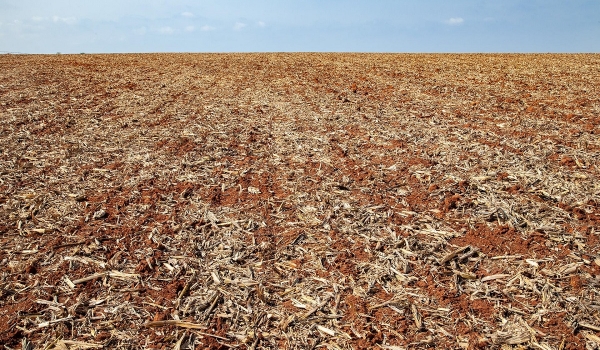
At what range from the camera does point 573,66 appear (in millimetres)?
18234

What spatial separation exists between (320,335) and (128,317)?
5.73 feet

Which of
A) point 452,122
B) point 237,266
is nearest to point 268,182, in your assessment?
point 237,266

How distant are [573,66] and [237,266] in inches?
822

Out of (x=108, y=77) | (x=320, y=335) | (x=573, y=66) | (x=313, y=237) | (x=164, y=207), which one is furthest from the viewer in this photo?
(x=573, y=66)

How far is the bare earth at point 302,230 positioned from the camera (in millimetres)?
3307

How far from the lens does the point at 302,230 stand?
466 cm

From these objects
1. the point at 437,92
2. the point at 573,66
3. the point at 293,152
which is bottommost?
the point at 293,152

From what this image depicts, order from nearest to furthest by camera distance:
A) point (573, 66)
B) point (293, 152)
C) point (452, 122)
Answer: point (293, 152) < point (452, 122) < point (573, 66)

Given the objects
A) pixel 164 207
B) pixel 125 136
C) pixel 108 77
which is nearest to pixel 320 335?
pixel 164 207

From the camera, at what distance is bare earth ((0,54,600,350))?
Answer: 331 cm

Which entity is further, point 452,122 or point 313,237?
point 452,122

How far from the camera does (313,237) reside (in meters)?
4.52

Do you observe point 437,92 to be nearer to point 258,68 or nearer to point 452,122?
point 452,122

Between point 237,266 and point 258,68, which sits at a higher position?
point 258,68
